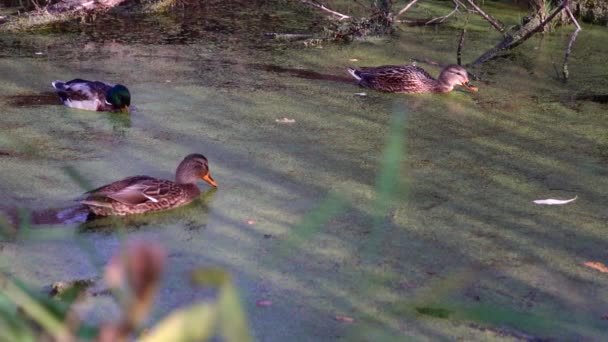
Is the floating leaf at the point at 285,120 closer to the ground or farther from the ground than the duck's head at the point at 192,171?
closer to the ground

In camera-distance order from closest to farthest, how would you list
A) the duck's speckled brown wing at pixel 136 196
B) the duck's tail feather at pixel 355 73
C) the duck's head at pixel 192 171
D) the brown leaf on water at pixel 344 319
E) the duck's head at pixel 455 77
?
the brown leaf on water at pixel 344 319
the duck's speckled brown wing at pixel 136 196
the duck's head at pixel 192 171
the duck's head at pixel 455 77
the duck's tail feather at pixel 355 73

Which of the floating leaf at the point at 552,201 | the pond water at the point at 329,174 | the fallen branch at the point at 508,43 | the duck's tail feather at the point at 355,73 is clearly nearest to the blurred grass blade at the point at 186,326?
the pond water at the point at 329,174

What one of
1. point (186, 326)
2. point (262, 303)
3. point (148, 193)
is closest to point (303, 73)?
point (148, 193)

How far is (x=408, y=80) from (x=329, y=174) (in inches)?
77.4

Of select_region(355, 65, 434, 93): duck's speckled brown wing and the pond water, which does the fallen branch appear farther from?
select_region(355, 65, 434, 93): duck's speckled brown wing

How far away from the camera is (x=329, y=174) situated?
4.49 m

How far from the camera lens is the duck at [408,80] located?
6.24m

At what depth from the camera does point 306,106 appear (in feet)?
18.9

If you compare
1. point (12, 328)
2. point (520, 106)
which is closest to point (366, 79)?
point (520, 106)

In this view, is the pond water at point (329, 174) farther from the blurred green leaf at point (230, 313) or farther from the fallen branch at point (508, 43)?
the blurred green leaf at point (230, 313)

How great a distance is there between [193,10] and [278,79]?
2.76 meters

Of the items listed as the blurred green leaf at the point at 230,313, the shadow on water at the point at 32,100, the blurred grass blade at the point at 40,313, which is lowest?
the shadow on water at the point at 32,100

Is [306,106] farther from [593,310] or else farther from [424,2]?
[424,2]

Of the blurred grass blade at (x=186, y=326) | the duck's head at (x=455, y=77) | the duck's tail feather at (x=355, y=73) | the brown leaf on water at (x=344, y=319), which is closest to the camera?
the blurred grass blade at (x=186, y=326)
